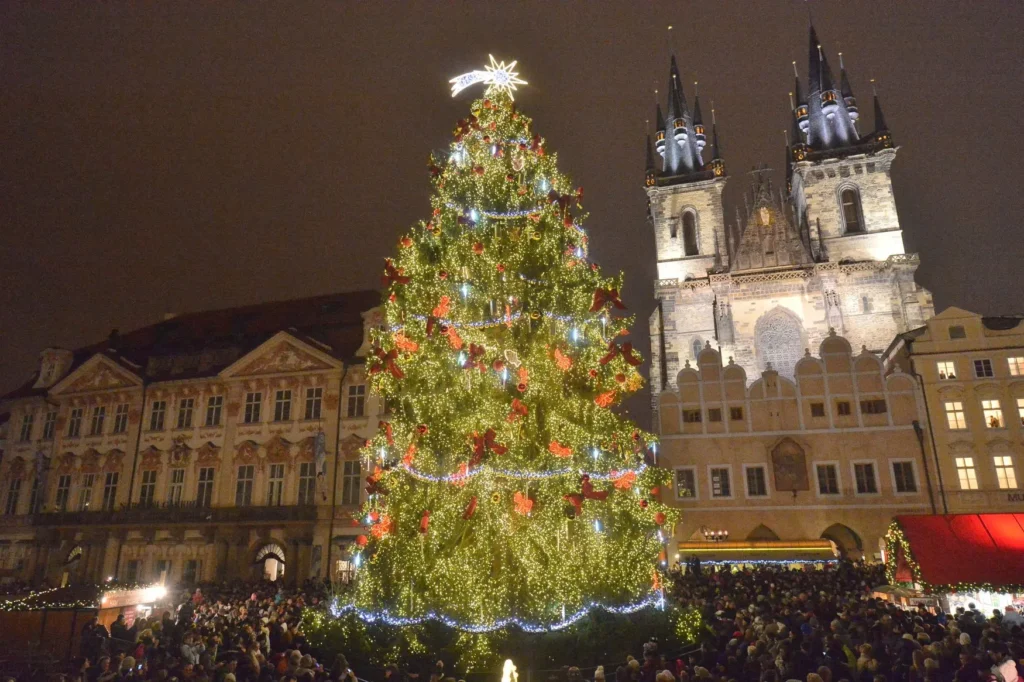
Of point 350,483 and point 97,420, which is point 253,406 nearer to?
point 350,483

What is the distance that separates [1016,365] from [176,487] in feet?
122

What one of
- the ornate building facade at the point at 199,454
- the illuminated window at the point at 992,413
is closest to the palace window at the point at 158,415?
the ornate building facade at the point at 199,454

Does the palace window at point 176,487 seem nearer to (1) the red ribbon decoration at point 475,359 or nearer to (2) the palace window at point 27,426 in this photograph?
(2) the palace window at point 27,426

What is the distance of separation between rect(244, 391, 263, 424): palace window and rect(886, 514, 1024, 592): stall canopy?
A: 82.6 feet

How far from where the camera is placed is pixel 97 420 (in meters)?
33.9

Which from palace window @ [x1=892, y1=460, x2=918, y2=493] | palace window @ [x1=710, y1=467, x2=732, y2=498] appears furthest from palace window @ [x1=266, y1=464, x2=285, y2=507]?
palace window @ [x1=892, y1=460, x2=918, y2=493]

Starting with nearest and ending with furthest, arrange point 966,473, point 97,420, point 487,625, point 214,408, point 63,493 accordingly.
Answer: point 487,625 → point 966,473 → point 214,408 → point 63,493 → point 97,420

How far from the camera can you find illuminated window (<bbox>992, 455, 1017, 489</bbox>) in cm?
2811

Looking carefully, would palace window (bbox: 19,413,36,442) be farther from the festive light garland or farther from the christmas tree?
the festive light garland

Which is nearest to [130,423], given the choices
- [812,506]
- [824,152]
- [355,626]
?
[355,626]

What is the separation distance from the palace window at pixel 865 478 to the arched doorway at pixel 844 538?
1.71 meters

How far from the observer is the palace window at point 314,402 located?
1178 inches

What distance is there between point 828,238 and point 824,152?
666 cm

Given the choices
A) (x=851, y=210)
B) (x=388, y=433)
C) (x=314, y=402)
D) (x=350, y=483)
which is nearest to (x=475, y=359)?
(x=388, y=433)
